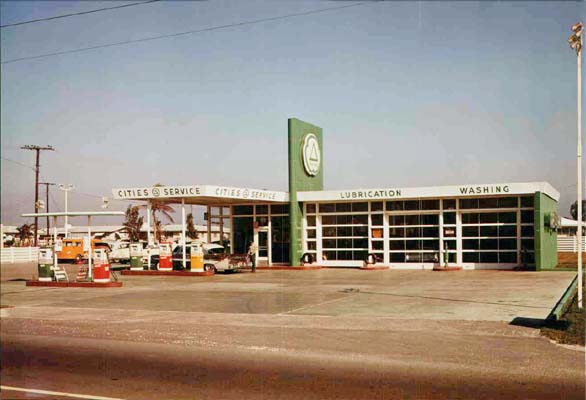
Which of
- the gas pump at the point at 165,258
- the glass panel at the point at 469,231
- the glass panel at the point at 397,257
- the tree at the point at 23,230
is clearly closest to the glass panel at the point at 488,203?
the glass panel at the point at 469,231

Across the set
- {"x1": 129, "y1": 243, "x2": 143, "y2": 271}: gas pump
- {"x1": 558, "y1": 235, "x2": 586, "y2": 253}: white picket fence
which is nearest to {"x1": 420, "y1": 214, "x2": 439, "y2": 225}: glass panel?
{"x1": 558, "y1": 235, "x2": 586, "y2": 253}: white picket fence

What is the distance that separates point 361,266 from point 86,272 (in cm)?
1379

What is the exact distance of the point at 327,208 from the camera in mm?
34844

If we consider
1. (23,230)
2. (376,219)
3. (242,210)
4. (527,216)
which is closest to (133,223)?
(242,210)

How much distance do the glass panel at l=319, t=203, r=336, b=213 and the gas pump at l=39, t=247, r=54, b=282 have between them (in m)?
14.5

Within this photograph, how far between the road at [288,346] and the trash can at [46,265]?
3.18m

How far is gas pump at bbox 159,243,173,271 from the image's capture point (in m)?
30.1

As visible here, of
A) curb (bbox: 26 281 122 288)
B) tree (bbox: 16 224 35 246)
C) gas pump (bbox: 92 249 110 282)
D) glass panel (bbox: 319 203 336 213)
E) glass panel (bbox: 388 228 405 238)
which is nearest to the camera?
tree (bbox: 16 224 35 246)

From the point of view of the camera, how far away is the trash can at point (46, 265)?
24.7 metres

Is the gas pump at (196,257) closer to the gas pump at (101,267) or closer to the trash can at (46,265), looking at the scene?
the gas pump at (101,267)

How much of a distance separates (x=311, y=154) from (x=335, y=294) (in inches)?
643

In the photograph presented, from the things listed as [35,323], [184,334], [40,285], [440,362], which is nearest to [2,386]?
[184,334]

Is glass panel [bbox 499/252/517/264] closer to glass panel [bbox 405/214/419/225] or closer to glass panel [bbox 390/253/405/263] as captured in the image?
glass panel [bbox 405/214/419/225]

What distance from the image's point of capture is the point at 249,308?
17250 mm
